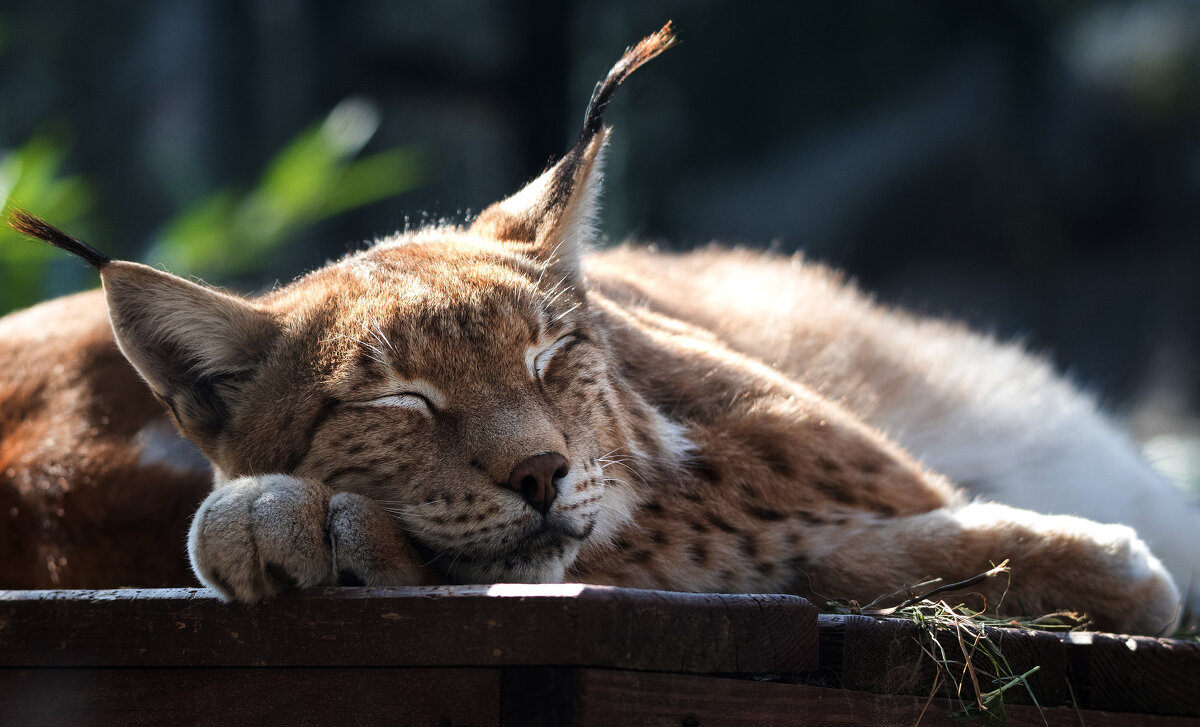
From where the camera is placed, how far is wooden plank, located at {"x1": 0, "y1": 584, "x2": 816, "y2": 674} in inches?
65.6

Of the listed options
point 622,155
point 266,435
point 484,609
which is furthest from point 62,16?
point 484,609

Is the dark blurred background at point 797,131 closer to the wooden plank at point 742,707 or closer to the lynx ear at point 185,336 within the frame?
the lynx ear at point 185,336

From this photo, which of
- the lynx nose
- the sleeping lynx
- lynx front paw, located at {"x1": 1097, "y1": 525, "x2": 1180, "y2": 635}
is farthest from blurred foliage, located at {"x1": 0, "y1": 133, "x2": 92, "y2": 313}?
lynx front paw, located at {"x1": 1097, "y1": 525, "x2": 1180, "y2": 635}

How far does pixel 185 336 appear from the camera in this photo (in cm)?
→ 243

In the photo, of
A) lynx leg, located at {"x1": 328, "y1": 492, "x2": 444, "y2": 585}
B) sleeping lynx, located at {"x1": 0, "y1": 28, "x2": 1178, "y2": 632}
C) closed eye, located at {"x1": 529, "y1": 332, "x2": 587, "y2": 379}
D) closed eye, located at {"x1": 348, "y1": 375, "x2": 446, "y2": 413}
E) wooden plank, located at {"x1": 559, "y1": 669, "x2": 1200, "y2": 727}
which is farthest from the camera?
closed eye, located at {"x1": 529, "y1": 332, "x2": 587, "y2": 379}

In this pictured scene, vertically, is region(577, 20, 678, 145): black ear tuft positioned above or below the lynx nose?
above

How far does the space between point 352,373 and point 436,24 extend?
8443 millimetres

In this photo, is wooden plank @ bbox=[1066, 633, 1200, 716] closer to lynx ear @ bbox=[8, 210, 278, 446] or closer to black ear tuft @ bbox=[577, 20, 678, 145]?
black ear tuft @ bbox=[577, 20, 678, 145]

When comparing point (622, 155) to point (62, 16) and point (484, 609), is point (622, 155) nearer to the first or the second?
point (62, 16)

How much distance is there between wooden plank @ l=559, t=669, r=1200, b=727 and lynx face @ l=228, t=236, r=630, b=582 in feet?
1.65

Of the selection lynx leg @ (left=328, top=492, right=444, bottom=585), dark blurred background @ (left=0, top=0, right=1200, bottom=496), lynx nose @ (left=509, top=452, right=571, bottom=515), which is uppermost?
dark blurred background @ (left=0, top=0, right=1200, bottom=496)

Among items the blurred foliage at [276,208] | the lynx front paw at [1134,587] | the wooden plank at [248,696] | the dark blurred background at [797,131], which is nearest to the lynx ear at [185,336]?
the wooden plank at [248,696]

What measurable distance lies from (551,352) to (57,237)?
1031mm

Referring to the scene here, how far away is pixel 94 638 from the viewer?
1.90 metres
